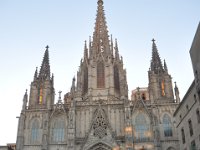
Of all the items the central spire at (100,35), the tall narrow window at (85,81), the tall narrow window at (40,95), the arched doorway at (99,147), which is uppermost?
the central spire at (100,35)

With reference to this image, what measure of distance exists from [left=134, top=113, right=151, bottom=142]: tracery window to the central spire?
17.0 metres

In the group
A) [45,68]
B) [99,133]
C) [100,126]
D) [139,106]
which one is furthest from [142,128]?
[45,68]

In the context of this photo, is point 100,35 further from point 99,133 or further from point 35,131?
point 35,131

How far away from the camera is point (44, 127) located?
5147cm

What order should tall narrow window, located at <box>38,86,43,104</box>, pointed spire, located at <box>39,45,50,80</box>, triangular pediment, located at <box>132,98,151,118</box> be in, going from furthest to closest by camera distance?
1. pointed spire, located at <box>39,45,50,80</box>
2. tall narrow window, located at <box>38,86,43,104</box>
3. triangular pediment, located at <box>132,98,151,118</box>

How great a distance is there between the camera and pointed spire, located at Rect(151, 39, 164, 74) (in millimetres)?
58250

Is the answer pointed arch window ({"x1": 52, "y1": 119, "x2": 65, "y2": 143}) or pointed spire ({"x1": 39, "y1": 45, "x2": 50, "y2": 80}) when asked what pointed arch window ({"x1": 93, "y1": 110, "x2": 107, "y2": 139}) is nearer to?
pointed arch window ({"x1": 52, "y1": 119, "x2": 65, "y2": 143})

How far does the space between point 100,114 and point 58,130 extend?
7760mm

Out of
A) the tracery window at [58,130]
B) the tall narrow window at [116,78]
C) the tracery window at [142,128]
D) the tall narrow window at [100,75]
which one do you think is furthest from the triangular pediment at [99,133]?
the tall narrow window at [116,78]

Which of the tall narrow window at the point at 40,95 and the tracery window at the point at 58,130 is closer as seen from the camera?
the tracery window at the point at 58,130

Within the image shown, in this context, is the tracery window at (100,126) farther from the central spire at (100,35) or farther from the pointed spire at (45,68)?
the central spire at (100,35)

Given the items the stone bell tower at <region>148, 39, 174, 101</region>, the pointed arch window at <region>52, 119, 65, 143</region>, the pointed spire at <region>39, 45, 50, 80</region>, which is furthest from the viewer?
the pointed spire at <region>39, 45, 50, 80</region>

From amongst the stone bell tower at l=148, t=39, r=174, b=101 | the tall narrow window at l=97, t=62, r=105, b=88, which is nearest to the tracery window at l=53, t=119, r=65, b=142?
the tall narrow window at l=97, t=62, r=105, b=88

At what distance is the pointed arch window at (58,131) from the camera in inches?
2007
